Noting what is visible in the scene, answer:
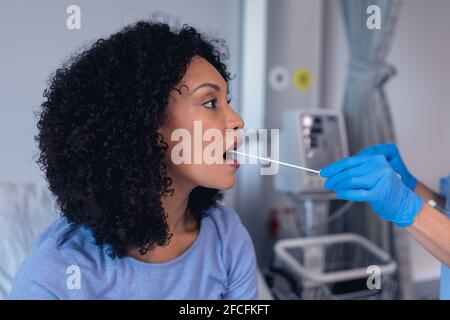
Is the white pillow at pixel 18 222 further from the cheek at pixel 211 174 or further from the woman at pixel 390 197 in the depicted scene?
the woman at pixel 390 197

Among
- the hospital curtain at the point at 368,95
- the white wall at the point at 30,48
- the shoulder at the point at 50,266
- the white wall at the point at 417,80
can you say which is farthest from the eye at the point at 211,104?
the hospital curtain at the point at 368,95

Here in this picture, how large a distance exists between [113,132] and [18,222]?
42cm

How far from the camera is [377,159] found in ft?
2.27

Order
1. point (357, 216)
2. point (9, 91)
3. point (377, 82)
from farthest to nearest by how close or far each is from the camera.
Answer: point (357, 216), point (377, 82), point (9, 91)

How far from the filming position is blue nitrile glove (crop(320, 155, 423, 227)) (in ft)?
2.20

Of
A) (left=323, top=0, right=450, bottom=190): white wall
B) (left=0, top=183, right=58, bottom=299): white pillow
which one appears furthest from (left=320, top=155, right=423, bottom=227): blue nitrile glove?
(left=0, top=183, right=58, bottom=299): white pillow

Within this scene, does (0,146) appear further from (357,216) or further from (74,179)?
(357,216)

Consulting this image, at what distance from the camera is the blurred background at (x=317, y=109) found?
880 millimetres

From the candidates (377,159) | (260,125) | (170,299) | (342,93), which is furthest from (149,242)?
(342,93)

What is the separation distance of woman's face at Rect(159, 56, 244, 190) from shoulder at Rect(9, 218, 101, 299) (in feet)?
0.83

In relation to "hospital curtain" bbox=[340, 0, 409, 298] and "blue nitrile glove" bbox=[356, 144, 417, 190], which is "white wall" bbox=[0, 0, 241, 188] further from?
"hospital curtain" bbox=[340, 0, 409, 298]

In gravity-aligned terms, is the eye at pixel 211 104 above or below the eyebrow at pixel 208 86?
below

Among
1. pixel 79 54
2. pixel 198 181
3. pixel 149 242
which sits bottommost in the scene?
pixel 149 242

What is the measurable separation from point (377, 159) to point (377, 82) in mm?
776
